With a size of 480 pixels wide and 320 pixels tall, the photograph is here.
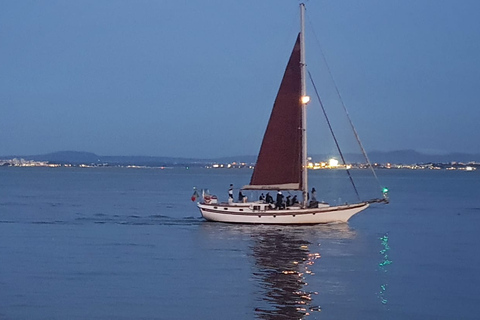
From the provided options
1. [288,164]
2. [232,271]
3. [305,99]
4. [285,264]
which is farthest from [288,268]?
[305,99]

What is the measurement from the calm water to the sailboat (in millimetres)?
768

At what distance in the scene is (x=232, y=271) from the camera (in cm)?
2644

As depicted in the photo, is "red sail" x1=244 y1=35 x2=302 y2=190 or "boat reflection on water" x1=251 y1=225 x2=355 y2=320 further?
"red sail" x1=244 y1=35 x2=302 y2=190

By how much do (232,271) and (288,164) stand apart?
1590 centimetres

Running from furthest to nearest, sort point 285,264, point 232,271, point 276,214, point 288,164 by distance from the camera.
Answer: point 288,164 < point 276,214 < point 285,264 < point 232,271

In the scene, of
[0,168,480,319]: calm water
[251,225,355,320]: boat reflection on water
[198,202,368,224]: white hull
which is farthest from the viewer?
[198,202,368,224]: white hull

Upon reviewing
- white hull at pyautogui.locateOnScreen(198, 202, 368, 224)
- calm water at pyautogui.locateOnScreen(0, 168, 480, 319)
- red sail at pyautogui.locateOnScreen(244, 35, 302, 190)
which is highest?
red sail at pyautogui.locateOnScreen(244, 35, 302, 190)

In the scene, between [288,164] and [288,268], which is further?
[288,164]

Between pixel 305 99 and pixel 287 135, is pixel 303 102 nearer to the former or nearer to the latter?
pixel 305 99

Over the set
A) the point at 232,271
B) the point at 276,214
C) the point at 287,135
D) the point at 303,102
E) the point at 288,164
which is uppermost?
the point at 303,102

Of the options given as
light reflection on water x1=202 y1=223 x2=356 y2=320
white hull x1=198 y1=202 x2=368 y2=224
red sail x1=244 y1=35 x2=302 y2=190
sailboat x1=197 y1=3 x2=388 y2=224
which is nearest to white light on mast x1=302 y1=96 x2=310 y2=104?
sailboat x1=197 y1=3 x2=388 y2=224

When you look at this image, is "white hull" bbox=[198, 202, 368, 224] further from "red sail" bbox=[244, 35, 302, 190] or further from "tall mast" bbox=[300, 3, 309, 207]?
"red sail" bbox=[244, 35, 302, 190]

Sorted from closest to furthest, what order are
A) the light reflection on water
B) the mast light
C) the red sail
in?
the light reflection on water
the mast light
the red sail

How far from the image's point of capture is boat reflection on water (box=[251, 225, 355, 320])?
19.8m
